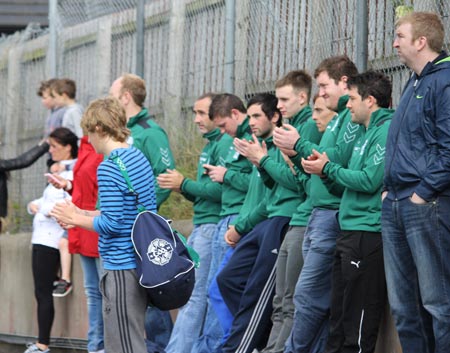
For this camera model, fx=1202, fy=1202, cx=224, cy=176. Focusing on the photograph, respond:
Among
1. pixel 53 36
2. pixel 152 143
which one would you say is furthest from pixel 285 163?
pixel 53 36

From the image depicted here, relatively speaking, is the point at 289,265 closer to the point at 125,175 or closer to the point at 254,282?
the point at 254,282

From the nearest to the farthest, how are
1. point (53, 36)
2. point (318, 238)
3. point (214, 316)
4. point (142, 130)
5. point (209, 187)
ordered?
1. point (318, 238)
2. point (214, 316)
3. point (209, 187)
4. point (142, 130)
5. point (53, 36)

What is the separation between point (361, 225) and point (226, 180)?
209cm

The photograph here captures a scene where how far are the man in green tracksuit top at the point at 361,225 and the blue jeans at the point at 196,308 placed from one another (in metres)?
2.27

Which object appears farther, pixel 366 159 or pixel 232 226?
pixel 232 226

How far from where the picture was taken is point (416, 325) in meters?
7.29

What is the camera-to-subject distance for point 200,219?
1039 centimetres

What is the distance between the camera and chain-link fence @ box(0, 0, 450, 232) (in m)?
9.54

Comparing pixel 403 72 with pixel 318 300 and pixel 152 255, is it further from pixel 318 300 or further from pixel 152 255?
pixel 152 255

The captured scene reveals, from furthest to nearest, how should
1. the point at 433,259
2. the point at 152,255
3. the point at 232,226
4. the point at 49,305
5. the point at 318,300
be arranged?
the point at 49,305 → the point at 232,226 → the point at 318,300 → the point at 152,255 → the point at 433,259

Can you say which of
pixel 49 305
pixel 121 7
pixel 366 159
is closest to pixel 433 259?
pixel 366 159

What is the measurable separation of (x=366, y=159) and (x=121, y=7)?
6.07 metres

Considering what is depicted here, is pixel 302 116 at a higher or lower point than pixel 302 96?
lower

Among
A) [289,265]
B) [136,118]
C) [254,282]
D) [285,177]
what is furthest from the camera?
[136,118]
